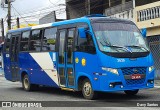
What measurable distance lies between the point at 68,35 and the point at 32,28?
3388mm

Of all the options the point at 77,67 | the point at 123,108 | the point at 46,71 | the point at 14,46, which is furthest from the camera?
the point at 14,46

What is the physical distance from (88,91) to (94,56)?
51.0 inches

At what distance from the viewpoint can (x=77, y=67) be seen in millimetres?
14039

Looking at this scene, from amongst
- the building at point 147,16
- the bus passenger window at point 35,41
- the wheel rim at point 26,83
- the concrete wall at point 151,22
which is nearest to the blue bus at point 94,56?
the bus passenger window at point 35,41

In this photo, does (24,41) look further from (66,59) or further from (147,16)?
(147,16)

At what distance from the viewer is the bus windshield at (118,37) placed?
43.1 ft

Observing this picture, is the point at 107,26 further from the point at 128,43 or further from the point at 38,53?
the point at 38,53

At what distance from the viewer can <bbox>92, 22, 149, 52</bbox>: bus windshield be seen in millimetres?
13125

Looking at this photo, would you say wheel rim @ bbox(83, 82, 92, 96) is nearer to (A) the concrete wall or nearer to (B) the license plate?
(B) the license plate

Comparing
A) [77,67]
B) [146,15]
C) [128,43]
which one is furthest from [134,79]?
[146,15]

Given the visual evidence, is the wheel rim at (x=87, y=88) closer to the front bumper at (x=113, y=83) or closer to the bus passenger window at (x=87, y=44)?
the front bumper at (x=113, y=83)

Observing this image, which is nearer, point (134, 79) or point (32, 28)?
point (134, 79)

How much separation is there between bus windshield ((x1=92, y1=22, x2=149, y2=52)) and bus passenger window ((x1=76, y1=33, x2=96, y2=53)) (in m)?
0.27

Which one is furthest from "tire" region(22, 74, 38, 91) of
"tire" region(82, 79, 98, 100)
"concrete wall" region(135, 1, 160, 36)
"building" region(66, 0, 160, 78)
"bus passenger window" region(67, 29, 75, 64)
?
"concrete wall" region(135, 1, 160, 36)
